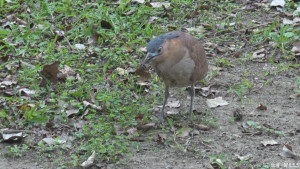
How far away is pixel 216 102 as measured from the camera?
19.6 feet

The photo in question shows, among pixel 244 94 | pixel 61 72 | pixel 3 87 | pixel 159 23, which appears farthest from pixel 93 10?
pixel 244 94

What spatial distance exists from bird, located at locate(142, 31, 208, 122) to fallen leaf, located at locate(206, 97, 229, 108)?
0.45 m

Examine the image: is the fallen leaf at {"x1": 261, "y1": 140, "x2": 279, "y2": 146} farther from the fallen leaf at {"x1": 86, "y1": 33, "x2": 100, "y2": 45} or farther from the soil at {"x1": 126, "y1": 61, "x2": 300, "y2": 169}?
the fallen leaf at {"x1": 86, "y1": 33, "x2": 100, "y2": 45}

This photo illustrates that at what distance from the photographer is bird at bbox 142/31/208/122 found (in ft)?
16.7

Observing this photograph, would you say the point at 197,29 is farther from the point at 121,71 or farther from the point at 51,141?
the point at 51,141

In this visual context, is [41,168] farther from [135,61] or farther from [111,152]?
[135,61]

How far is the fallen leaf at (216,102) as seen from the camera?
5.92 metres

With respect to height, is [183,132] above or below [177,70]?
below

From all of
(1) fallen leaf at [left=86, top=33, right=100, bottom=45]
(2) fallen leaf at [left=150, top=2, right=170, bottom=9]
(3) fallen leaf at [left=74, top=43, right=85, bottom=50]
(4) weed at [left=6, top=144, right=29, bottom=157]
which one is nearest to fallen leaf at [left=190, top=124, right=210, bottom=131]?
(4) weed at [left=6, top=144, right=29, bottom=157]

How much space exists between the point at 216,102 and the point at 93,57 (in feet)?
6.67

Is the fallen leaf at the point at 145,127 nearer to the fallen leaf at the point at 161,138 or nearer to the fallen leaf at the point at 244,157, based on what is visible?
the fallen leaf at the point at 161,138

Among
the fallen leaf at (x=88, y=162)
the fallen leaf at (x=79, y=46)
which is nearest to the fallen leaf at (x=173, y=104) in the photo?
the fallen leaf at (x=88, y=162)

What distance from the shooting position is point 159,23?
322 inches

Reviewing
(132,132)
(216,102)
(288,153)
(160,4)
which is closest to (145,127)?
(132,132)
